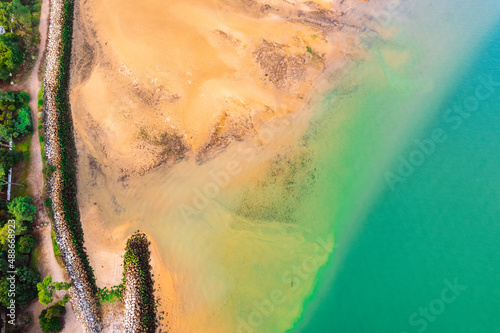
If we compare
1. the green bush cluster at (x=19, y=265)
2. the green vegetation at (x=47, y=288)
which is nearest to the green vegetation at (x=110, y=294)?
the green vegetation at (x=47, y=288)

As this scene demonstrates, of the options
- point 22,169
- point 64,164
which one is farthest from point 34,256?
point 64,164

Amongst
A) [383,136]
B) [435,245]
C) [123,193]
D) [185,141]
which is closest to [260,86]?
[185,141]

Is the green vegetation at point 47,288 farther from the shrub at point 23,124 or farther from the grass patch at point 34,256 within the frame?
the shrub at point 23,124

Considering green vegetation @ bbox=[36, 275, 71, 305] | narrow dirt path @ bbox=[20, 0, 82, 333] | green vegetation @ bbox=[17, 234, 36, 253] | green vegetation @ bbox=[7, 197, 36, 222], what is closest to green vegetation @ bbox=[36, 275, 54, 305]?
green vegetation @ bbox=[36, 275, 71, 305]

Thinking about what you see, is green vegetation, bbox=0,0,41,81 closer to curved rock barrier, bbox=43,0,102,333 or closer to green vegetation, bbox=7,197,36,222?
curved rock barrier, bbox=43,0,102,333

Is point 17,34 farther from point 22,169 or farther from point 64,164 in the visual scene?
point 64,164
